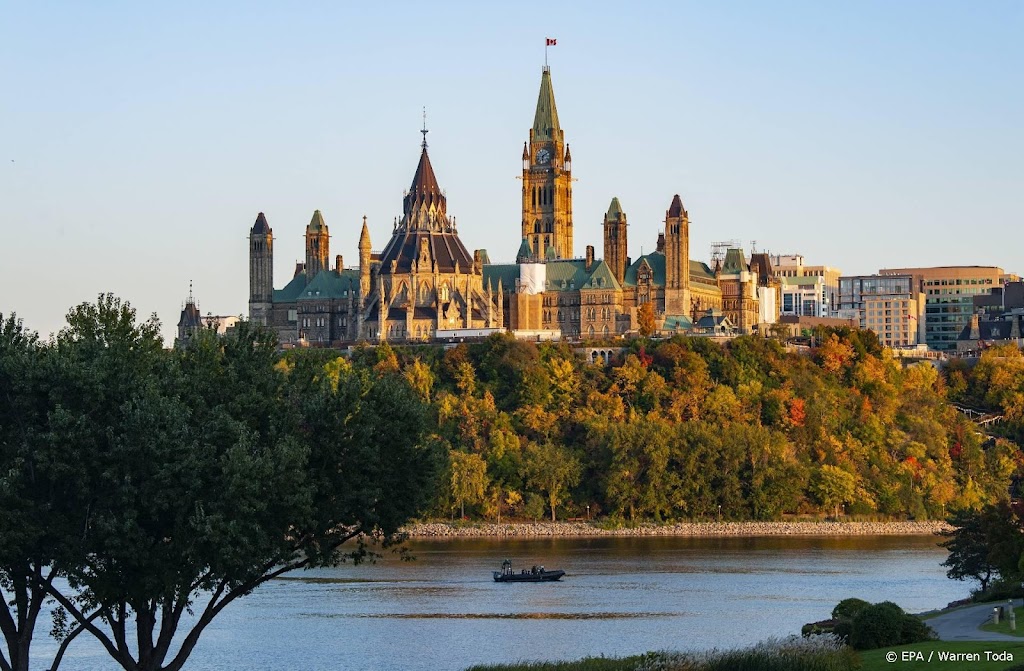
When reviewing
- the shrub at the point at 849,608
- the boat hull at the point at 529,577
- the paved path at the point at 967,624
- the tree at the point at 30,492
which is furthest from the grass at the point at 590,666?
the boat hull at the point at 529,577

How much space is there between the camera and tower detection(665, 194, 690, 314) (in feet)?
648

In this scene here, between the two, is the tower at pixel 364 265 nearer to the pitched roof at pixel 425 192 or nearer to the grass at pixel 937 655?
the pitched roof at pixel 425 192

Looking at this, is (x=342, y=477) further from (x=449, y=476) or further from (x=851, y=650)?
(x=449, y=476)

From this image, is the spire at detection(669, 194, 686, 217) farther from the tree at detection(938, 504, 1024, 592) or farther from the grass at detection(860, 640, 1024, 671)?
the grass at detection(860, 640, 1024, 671)

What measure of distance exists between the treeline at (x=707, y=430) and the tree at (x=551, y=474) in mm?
146

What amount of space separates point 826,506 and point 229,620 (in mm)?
74436

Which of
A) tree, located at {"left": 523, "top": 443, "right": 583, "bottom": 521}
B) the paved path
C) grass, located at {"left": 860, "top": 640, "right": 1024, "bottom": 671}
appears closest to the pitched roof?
tree, located at {"left": 523, "top": 443, "right": 583, "bottom": 521}

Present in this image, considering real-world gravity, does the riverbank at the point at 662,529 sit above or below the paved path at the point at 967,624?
below

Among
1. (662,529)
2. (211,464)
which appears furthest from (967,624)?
(662,529)

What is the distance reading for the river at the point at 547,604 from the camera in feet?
255

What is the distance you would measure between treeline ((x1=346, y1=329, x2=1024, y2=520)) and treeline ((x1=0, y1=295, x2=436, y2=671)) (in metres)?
82.9

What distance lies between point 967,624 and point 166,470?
2568 centimetres

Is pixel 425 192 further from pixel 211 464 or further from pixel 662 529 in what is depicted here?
pixel 211 464

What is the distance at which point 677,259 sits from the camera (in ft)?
652
